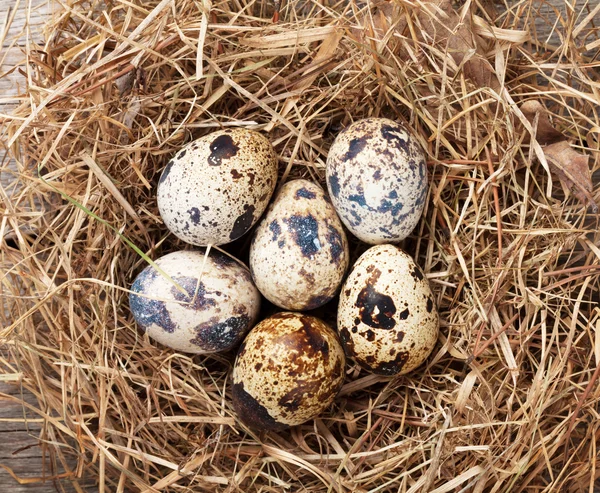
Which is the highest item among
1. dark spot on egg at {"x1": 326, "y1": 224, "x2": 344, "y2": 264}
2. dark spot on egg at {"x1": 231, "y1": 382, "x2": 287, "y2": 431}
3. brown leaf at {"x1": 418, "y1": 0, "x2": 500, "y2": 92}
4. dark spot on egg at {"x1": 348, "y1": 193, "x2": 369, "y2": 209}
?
brown leaf at {"x1": 418, "y1": 0, "x2": 500, "y2": 92}

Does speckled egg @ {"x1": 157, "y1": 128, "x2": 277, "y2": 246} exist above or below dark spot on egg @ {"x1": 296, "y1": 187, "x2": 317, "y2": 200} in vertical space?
above

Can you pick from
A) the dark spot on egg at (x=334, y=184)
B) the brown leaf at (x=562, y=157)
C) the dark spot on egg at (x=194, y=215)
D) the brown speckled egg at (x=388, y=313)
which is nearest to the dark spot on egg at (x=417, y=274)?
the brown speckled egg at (x=388, y=313)

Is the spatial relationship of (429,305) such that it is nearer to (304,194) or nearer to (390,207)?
(390,207)

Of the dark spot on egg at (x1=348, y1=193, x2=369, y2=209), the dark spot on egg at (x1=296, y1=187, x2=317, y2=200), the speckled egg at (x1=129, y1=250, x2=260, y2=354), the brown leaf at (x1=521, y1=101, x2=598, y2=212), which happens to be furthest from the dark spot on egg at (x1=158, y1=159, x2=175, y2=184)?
the brown leaf at (x1=521, y1=101, x2=598, y2=212)

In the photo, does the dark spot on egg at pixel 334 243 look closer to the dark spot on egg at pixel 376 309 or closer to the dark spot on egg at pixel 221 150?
the dark spot on egg at pixel 376 309

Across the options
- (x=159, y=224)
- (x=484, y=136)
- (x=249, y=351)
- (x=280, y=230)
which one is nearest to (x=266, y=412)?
(x=249, y=351)

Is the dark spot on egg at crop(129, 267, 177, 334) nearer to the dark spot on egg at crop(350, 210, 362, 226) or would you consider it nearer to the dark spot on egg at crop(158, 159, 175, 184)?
the dark spot on egg at crop(158, 159, 175, 184)

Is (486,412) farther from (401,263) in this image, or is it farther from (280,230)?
(280,230)

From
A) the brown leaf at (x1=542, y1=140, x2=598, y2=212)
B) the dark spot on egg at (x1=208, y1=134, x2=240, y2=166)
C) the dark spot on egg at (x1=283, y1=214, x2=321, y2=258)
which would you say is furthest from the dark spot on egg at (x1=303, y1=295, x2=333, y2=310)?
the brown leaf at (x1=542, y1=140, x2=598, y2=212)
